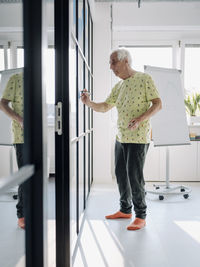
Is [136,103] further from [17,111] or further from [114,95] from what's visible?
[17,111]

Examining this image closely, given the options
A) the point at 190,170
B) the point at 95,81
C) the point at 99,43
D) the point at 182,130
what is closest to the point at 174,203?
the point at 182,130

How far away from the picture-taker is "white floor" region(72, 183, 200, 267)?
175 cm

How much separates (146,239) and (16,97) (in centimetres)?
168

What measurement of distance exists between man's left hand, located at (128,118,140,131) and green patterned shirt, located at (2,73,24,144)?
1358mm

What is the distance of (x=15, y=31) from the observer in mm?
703

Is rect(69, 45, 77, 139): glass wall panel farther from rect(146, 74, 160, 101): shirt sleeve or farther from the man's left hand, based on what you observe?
rect(146, 74, 160, 101): shirt sleeve

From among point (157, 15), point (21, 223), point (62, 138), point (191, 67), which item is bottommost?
point (21, 223)

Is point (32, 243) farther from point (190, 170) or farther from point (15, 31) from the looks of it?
point (190, 170)

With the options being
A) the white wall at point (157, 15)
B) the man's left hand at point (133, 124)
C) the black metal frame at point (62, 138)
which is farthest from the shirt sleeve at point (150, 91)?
the white wall at point (157, 15)

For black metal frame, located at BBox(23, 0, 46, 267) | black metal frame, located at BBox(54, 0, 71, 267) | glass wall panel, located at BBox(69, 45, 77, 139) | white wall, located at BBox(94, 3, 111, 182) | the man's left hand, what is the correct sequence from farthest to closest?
white wall, located at BBox(94, 3, 111, 182) → the man's left hand → glass wall panel, located at BBox(69, 45, 77, 139) → black metal frame, located at BBox(54, 0, 71, 267) → black metal frame, located at BBox(23, 0, 46, 267)

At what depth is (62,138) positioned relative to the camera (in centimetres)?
142

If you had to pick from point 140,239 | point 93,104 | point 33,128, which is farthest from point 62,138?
point 140,239

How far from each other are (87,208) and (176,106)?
4.97ft

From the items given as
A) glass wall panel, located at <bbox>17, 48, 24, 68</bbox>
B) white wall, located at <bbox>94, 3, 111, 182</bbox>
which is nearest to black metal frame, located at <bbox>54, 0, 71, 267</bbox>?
glass wall panel, located at <bbox>17, 48, 24, 68</bbox>
